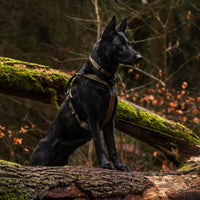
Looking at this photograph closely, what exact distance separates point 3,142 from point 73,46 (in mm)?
3587

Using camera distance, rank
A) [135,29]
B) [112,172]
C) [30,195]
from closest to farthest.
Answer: [30,195]
[112,172]
[135,29]

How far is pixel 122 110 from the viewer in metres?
4.35

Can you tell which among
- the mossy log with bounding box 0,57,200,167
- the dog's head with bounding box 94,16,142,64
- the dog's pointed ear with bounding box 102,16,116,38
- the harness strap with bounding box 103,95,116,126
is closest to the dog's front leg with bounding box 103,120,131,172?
the harness strap with bounding box 103,95,116,126

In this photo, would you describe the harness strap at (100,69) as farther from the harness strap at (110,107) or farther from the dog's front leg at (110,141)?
the dog's front leg at (110,141)

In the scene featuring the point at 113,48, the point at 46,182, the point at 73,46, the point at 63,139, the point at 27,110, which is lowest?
the point at 46,182

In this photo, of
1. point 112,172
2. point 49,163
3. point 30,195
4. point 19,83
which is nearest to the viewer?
point 30,195

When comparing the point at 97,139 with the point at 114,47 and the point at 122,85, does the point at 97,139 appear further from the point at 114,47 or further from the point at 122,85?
the point at 122,85

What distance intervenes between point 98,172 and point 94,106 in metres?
0.69

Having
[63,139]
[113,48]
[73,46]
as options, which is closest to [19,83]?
[63,139]

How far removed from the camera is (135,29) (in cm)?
750

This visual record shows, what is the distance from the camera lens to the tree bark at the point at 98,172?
2.15 meters

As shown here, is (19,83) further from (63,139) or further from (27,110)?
(27,110)

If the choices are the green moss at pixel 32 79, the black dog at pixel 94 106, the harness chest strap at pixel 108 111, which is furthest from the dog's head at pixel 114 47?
the green moss at pixel 32 79

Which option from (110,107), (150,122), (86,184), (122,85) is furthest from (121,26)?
(122,85)
